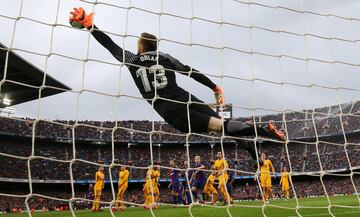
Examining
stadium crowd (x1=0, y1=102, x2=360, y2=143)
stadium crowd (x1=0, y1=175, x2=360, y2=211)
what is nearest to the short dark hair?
stadium crowd (x1=0, y1=102, x2=360, y2=143)

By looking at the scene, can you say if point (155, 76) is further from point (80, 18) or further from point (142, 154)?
point (142, 154)

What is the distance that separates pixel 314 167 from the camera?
3038cm

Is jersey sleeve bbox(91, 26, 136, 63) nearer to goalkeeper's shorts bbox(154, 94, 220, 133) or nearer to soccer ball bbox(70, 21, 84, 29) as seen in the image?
soccer ball bbox(70, 21, 84, 29)

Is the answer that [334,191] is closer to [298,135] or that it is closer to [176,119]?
[298,135]

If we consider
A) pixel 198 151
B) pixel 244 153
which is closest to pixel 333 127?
pixel 244 153

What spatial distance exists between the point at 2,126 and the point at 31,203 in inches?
213

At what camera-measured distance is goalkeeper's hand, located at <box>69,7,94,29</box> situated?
12.1 ft

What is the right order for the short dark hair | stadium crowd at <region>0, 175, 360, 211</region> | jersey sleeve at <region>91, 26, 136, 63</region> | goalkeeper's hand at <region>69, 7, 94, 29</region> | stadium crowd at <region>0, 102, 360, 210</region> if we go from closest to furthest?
goalkeeper's hand at <region>69, 7, 94, 29</region> → jersey sleeve at <region>91, 26, 136, 63</region> → the short dark hair → stadium crowd at <region>0, 175, 360, 211</region> → stadium crowd at <region>0, 102, 360, 210</region>

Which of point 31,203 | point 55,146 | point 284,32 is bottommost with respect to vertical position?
point 31,203

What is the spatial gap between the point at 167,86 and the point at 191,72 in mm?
282

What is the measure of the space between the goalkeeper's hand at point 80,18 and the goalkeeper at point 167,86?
189 mm

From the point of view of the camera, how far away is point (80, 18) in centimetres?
370

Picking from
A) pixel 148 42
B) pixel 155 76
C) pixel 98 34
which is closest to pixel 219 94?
pixel 155 76

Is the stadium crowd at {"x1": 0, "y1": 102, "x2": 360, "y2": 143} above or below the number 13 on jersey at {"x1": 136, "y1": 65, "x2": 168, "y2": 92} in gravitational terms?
above
